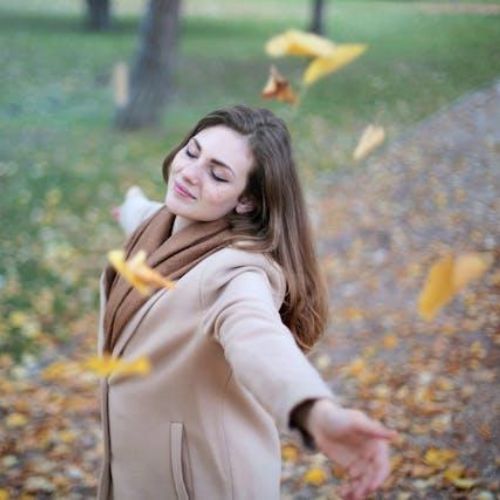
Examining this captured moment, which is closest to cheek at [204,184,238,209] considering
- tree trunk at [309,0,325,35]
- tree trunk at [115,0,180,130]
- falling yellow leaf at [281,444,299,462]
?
falling yellow leaf at [281,444,299,462]

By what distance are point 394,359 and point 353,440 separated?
3.67 m

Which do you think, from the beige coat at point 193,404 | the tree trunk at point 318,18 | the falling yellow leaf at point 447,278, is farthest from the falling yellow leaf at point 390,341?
the tree trunk at point 318,18

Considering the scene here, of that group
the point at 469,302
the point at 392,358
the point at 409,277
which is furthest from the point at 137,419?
the point at 409,277

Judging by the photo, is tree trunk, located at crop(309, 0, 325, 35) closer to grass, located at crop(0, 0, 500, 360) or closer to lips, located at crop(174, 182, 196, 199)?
grass, located at crop(0, 0, 500, 360)

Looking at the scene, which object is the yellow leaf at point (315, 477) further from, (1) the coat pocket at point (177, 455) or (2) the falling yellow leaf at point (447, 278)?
(2) the falling yellow leaf at point (447, 278)

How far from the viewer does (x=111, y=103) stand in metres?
10.7

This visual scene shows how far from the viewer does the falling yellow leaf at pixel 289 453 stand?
4.18 metres

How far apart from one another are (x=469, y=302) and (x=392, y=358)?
77 centimetres

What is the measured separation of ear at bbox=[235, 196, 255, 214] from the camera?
2154 millimetres

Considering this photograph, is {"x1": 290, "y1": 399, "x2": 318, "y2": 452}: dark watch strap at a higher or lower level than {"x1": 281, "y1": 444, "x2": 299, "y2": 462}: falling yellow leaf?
higher

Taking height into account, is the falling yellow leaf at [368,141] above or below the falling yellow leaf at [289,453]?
above

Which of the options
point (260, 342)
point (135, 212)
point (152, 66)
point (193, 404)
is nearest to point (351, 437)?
point (260, 342)

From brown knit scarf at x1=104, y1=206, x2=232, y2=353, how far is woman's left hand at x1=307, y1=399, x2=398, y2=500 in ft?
2.35

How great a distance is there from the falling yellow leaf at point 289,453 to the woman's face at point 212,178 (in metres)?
2.36
